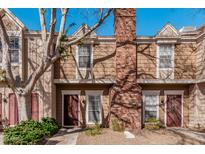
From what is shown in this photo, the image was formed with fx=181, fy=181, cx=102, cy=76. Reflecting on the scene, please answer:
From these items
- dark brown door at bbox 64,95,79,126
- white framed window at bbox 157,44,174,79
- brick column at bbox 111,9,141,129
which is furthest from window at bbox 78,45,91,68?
white framed window at bbox 157,44,174,79

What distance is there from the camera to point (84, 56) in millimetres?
12109

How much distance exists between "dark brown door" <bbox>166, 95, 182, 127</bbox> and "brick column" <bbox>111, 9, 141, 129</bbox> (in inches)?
110

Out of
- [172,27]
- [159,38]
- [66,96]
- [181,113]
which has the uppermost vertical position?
[172,27]

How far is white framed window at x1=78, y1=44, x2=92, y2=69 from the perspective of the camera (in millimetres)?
12086

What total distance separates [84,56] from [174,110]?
286 inches

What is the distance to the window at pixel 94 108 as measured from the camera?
41.0ft

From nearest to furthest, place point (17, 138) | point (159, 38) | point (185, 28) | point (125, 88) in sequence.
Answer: point (17, 138) → point (125, 88) → point (159, 38) → point (185, 28)

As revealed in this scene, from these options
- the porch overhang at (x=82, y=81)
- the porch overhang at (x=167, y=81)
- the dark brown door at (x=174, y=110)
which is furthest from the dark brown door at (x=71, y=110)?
the dark brown door at (x=174, y=110)

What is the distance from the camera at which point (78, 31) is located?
39.5 feet

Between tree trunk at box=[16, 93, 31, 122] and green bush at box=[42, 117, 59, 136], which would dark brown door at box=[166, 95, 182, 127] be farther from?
tree trunk at box=[16, 93, 31, 122]

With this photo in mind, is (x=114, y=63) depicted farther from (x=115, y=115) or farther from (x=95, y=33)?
(x=115, y=115)

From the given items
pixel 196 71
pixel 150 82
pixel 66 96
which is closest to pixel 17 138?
pixel 66 96

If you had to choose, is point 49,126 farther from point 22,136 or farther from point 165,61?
point 165,61

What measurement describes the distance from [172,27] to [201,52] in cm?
252
